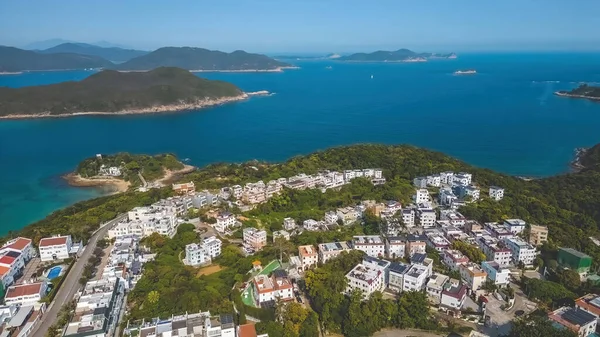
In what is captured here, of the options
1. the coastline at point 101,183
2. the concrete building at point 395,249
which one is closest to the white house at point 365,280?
the concrete building at point 395,249

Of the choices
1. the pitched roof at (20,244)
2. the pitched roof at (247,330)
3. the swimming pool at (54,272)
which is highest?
the pitched roof at (20,244)

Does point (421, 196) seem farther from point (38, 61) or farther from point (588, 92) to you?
point (38, 61)

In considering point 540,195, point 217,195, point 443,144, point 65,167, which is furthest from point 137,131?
point 540,195

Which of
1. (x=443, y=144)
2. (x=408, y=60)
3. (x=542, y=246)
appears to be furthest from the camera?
(x=408, y=60)

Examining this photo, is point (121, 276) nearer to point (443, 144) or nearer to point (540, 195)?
point (540, 195)

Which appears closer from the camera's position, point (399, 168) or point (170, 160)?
point (399, 168)

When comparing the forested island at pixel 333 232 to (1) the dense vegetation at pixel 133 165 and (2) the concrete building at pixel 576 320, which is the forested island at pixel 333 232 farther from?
(2) the concrete building at pixel 576 320
